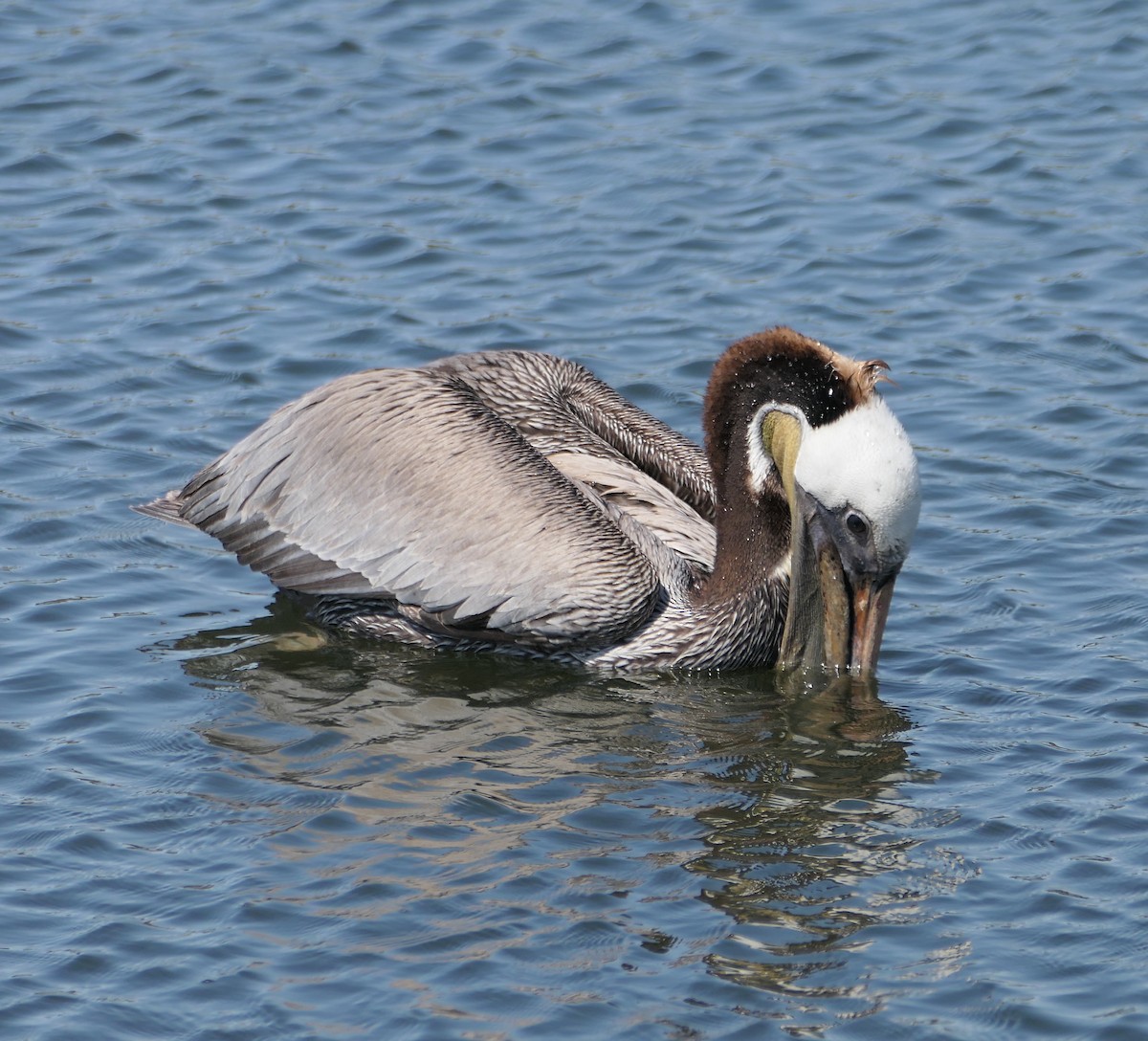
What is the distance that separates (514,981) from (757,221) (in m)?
6.34

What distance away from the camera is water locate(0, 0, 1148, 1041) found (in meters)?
5.73

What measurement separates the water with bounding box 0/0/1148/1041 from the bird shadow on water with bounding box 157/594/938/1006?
19 millimetres

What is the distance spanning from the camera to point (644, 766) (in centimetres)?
685

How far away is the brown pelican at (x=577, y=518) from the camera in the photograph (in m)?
7.18

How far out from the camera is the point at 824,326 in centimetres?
1005

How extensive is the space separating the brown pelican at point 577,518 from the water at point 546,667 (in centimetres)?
22

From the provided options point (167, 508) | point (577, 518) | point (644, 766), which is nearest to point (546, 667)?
point (577, 518)

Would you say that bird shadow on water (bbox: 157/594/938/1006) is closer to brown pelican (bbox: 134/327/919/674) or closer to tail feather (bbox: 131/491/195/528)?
brown pelican (bbox: 134/327/919/674)

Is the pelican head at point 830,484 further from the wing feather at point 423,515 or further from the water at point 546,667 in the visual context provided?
the wing feather at point 423,515

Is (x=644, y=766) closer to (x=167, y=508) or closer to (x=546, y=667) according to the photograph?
(x=546, y=667)

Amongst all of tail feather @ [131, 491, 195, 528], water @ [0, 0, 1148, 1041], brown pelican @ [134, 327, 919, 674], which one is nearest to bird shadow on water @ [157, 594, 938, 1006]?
water @ [0, 0, 1148, 1041]

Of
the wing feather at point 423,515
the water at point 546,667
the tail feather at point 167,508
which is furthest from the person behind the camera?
the tail feather at point 167,508

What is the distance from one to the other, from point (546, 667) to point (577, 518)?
0.59m

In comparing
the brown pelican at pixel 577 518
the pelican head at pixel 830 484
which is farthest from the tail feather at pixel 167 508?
the pelican head at pixel 830 484
